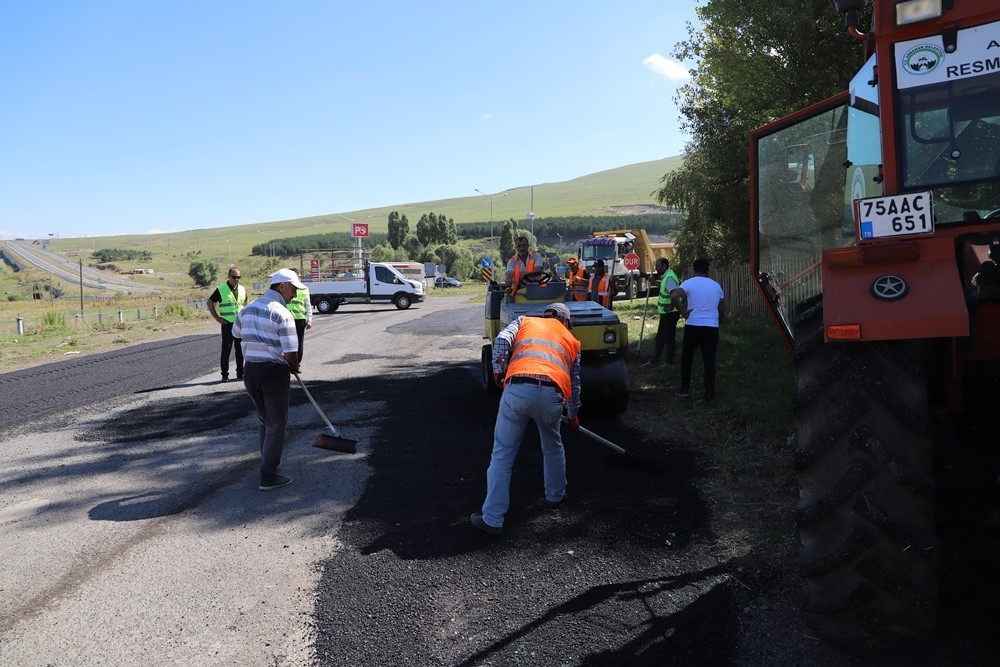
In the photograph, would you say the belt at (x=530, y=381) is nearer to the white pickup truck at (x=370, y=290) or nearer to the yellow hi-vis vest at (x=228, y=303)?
the yellow hi-vis vest at (x=228, y=303)

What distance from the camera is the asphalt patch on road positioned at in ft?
11.7

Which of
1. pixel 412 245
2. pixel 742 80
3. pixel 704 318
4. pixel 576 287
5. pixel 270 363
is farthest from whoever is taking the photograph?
pixel 412 245

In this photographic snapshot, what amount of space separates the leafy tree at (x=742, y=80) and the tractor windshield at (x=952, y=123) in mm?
9016

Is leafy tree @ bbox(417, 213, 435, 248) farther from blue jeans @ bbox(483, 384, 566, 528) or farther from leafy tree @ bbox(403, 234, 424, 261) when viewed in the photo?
blue jeans @ bbox(483, 384, 566, 528)

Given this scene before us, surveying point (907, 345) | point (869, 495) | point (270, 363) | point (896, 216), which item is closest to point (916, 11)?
point (896, 216)

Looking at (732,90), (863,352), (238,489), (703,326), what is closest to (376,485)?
(238,489)

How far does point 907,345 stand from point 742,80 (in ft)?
36.9

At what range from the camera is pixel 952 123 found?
3.44 metres

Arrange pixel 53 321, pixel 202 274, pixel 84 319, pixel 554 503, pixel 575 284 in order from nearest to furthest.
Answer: pixel 554 503, pixel 575 284, pixel 53 321, pixel 84 319, pixel 202 274

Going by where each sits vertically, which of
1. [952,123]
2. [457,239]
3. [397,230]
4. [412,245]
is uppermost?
[397,230]

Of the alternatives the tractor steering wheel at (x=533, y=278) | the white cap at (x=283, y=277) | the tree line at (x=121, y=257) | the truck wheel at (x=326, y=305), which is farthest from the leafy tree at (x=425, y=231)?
the white cap at (x=283, y=277)

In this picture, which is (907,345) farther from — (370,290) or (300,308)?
(370,290)

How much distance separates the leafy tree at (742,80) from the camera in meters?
11.9

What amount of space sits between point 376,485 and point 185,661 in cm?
273
